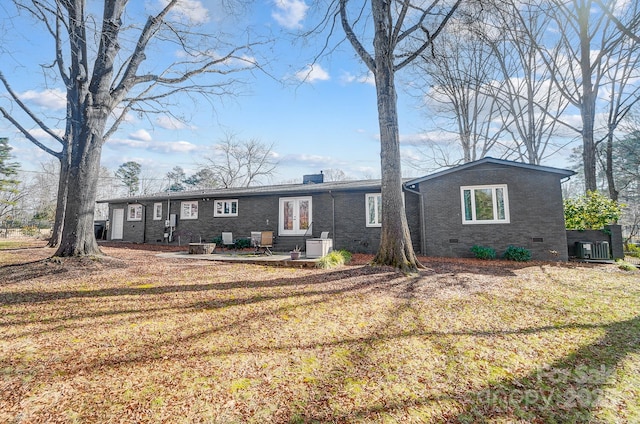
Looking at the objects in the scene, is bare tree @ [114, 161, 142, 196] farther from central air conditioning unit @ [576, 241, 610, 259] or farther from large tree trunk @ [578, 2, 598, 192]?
large tree trunk @ [578, 2, 598, 192]

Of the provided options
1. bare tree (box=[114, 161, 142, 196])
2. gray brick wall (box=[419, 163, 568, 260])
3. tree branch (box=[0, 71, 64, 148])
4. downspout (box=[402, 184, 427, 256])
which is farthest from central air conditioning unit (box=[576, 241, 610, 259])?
bare tree (box=[114, 161, 142, 196])

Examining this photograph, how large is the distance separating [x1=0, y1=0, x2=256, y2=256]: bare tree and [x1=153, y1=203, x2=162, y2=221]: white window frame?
240 inches

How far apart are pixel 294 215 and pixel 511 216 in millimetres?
8941

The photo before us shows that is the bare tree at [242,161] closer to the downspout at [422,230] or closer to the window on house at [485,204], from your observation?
the downspout at [422,230]

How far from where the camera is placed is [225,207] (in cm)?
1482

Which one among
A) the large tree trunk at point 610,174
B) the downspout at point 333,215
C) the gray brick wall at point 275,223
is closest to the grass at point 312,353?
the gray brick wall at point 275,223

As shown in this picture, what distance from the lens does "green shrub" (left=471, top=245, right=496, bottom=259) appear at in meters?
10.2

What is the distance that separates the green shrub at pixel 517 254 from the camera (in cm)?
973

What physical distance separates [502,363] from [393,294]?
2244 millimetres

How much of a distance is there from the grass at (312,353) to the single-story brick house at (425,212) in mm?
5126

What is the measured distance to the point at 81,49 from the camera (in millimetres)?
8023

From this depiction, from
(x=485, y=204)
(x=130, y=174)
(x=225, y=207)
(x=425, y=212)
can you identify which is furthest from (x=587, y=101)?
(x=130, y=174)

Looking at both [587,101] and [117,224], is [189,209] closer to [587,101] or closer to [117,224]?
[117,224]

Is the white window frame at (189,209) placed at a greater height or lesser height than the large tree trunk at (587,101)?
lesser
